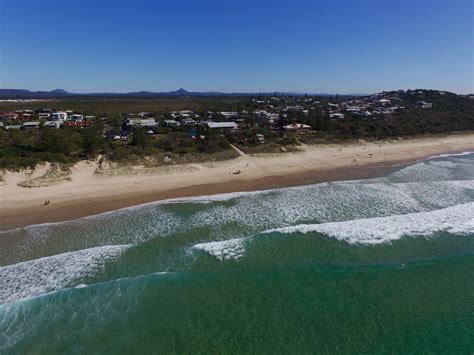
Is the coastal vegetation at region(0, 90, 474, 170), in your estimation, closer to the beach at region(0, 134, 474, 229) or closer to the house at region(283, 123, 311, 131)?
the house at region(283, 123, 311, 131)

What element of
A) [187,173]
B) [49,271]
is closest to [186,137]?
[187,173]

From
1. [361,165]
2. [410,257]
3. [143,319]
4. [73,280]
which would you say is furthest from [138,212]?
[361,165]

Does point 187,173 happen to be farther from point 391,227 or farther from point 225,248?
point 391,227

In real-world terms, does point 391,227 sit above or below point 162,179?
below

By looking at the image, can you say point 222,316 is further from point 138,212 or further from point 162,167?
point 162,167

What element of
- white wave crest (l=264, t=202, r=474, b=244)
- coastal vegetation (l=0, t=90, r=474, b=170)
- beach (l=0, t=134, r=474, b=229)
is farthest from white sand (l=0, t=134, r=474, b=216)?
white wave crest (l=264, t=202, r=474, b=244)
